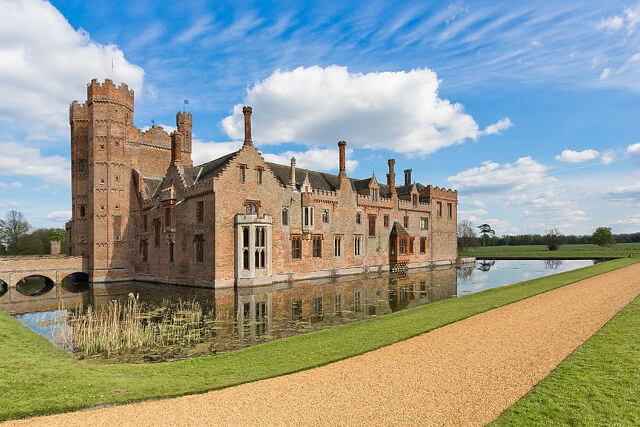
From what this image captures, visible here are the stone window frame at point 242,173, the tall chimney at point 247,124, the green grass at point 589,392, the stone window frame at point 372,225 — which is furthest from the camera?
the stone window frame at point 372,225

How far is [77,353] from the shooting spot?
12.0 m

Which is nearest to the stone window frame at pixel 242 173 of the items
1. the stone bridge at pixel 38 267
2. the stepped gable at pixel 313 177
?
the stepped gable at pixel 313 177

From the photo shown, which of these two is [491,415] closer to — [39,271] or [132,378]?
[132,378]

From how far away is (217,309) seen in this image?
64.9 ft

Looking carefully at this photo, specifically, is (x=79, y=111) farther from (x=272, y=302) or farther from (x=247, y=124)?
(x=272, y=302)

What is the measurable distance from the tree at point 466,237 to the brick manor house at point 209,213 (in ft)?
186

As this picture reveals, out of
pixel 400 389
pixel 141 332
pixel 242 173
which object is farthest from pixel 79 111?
pixel 400 389

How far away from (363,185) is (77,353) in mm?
35836

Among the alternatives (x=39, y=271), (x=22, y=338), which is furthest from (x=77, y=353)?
(x=39, y=271)

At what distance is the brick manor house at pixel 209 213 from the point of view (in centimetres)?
2989

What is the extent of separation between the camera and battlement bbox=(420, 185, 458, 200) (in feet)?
170

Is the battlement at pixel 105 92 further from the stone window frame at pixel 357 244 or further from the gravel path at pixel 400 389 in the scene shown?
the gravel path at pixel 400 389

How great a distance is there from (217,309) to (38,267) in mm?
25036

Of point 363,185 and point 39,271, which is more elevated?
point 363,185
